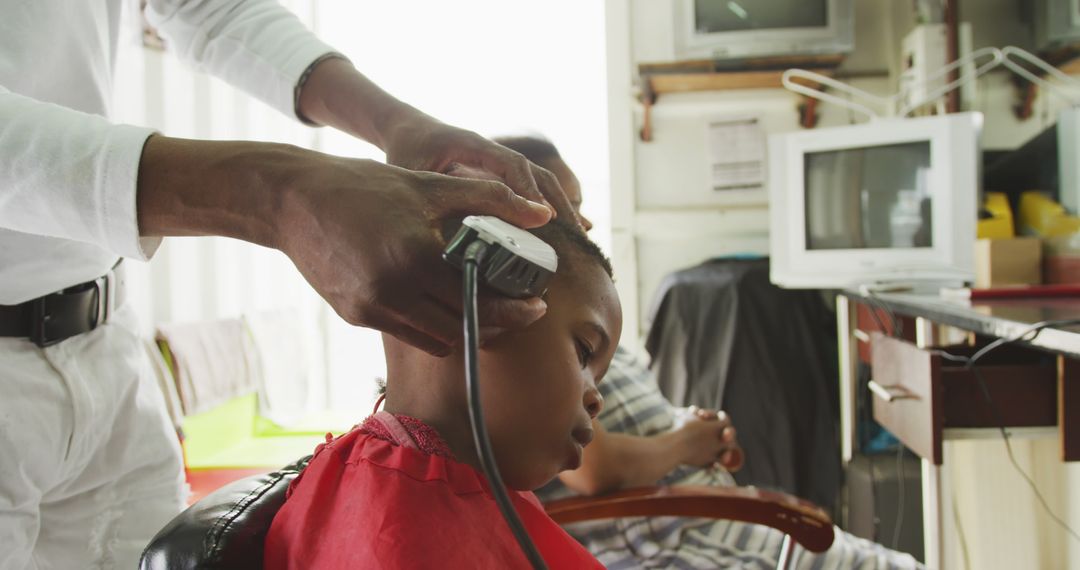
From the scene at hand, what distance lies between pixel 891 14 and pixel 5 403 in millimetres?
3281

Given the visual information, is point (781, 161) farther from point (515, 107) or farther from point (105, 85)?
point (105, 85)

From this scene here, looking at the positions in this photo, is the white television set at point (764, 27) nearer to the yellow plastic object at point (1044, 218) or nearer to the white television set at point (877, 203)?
the white television set at point (877, 203)

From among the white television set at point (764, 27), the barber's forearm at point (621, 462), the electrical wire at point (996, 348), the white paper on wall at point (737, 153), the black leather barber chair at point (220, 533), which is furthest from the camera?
the white paper on wall at point (737, 153)

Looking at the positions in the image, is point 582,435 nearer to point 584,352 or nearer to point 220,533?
point 584,352

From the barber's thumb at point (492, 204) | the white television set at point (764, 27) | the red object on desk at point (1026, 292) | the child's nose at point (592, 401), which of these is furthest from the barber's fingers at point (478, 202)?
the white television set at point (764, 27)

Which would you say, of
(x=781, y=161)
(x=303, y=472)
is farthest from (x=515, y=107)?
(x=303, y=472)

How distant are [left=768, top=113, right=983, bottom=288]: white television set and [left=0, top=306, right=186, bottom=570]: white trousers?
2054 mm

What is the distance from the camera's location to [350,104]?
769 mm

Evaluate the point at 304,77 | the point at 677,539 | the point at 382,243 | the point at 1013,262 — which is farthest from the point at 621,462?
the point at 1013,262

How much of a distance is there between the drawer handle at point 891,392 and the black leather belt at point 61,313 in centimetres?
140

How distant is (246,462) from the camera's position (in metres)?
2.29

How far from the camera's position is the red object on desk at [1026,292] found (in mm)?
1456

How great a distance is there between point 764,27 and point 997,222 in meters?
1.09

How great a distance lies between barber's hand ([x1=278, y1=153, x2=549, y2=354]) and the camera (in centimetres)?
39
